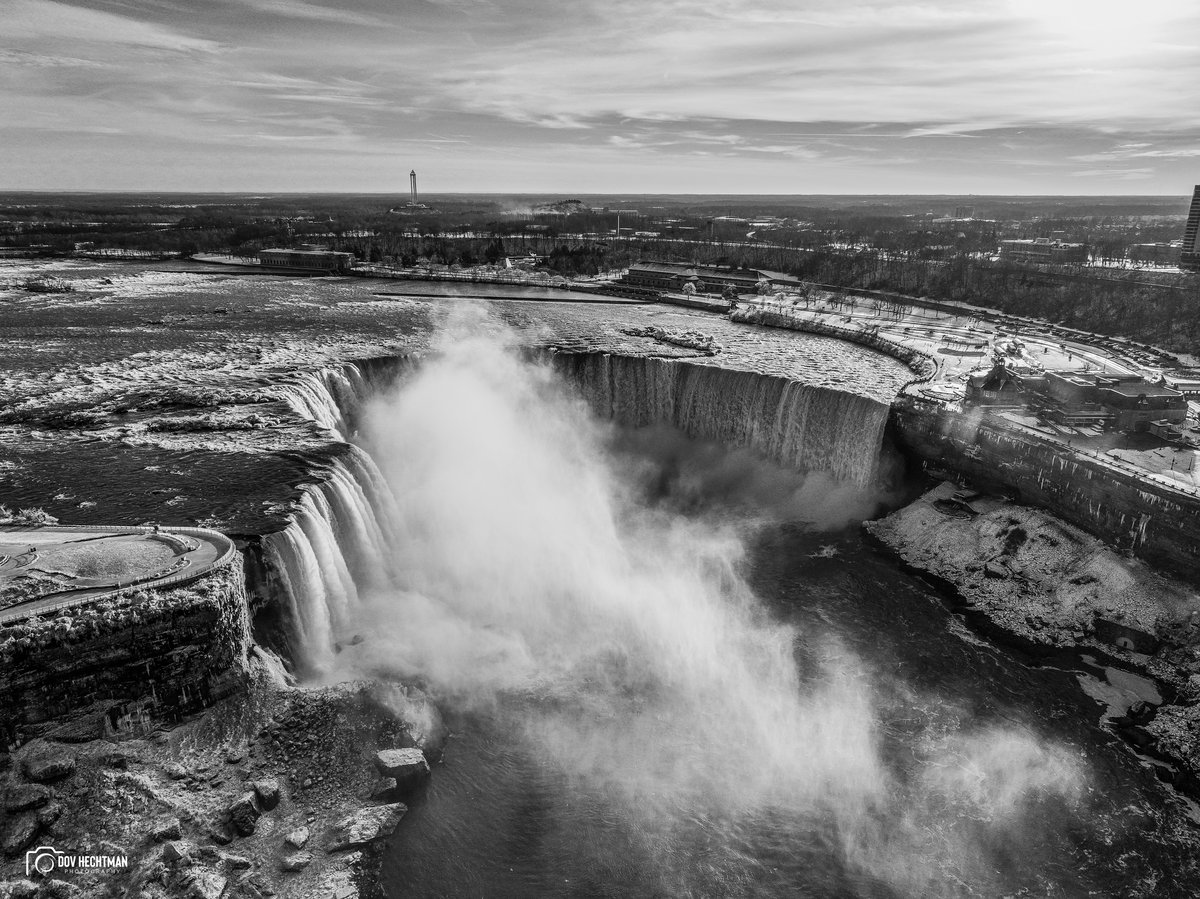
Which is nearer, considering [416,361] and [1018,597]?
[1018,597]

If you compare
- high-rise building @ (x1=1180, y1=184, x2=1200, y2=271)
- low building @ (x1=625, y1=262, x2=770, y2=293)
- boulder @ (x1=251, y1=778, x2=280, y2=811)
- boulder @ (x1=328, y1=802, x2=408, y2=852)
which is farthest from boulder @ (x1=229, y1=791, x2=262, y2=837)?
high-rise building @ (x1=1180, y1=184, x2=1200, y2=271)

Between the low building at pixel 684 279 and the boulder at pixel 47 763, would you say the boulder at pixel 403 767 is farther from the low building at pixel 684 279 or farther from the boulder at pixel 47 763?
the low building at pixel 684 279

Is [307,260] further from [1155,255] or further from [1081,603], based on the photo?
[1155,255]

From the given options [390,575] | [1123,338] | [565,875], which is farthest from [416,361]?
[1123,338]

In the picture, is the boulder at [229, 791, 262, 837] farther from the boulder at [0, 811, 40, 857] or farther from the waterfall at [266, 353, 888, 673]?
the waterfall at [266, 353, 888, 673]

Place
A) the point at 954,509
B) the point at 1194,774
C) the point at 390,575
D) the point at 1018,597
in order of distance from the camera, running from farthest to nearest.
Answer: the point at 954,509 < the point at 1018,597 < the point at 390,575 < the point at 1194,774

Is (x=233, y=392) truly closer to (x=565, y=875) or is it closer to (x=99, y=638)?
(x=99, y=638)

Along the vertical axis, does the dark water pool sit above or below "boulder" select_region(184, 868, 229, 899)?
below
